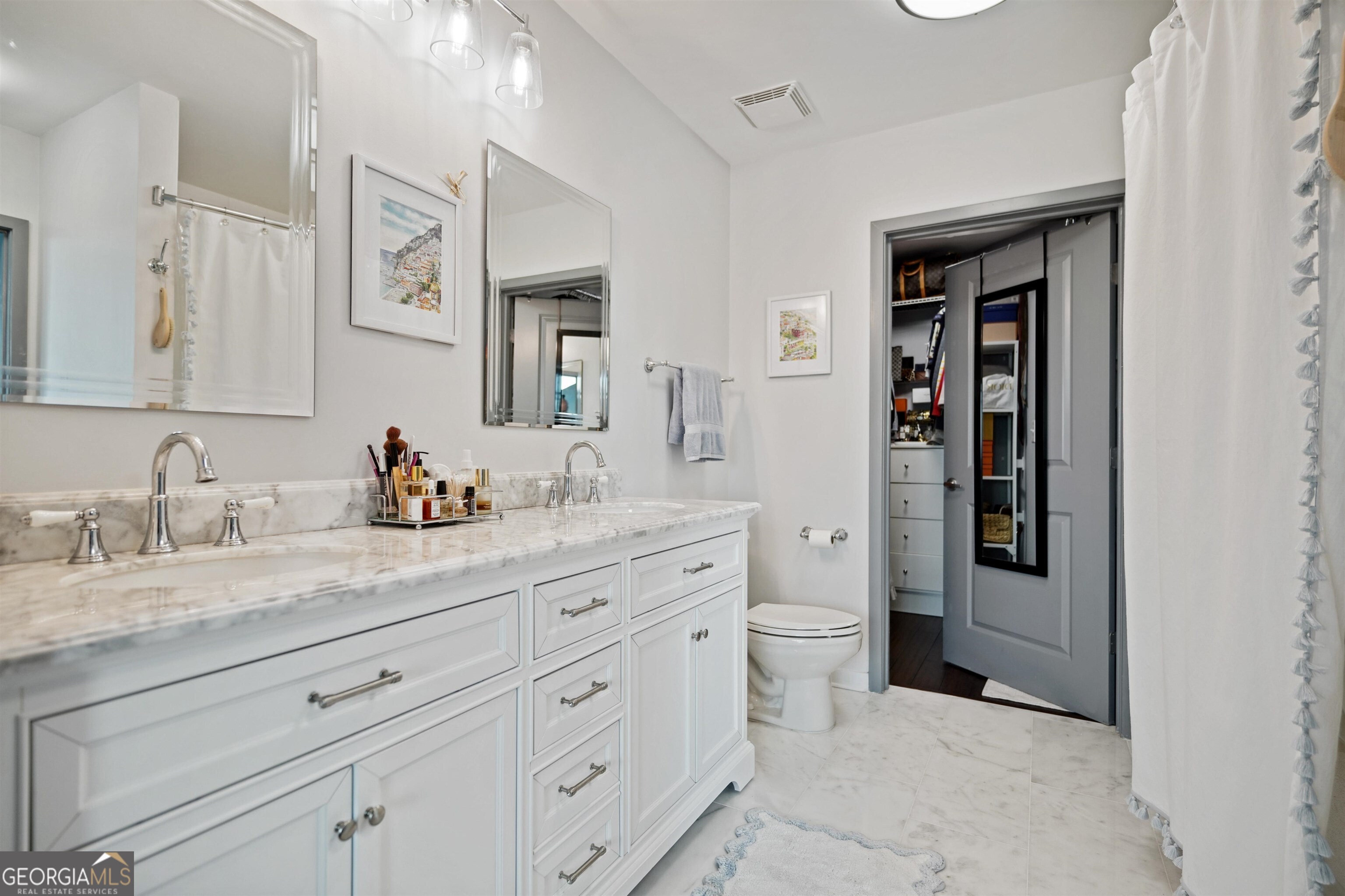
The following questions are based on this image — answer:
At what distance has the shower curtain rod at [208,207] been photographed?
115cm

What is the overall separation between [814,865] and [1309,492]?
1309mm

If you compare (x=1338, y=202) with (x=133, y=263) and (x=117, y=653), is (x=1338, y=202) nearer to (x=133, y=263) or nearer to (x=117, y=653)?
(x=117, y=653)

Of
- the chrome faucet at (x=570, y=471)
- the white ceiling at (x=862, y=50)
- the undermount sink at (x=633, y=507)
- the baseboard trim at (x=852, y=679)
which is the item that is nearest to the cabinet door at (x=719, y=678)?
the undermount sink at (x=633, y=507)

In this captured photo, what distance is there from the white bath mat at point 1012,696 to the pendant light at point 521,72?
9.23 feet

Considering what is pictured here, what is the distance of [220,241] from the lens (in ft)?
4.08

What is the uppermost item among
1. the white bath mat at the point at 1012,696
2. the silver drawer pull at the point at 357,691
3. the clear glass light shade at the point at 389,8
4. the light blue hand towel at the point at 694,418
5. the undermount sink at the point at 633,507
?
the clear glass light shade at the point at 389,8

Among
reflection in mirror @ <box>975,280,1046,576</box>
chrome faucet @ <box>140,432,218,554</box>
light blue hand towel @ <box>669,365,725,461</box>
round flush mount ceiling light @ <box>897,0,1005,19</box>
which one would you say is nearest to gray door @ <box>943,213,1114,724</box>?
reflection in mirror @ <box>975,280,1046,576</box>

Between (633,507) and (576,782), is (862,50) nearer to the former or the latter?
(633,507)

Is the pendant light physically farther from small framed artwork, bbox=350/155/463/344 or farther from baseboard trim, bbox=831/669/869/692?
baseboard trim, bbox=831/669/869/692

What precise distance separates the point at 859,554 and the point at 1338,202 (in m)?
2.05

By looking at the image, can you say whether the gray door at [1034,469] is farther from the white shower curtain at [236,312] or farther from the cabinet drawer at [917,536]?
the white shower curtain at [236,312]

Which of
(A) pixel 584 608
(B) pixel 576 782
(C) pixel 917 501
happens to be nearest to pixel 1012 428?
(C) pixel 917 501

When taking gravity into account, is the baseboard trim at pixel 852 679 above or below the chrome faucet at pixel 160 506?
below

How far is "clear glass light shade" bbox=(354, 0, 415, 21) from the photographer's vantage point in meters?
1.48
